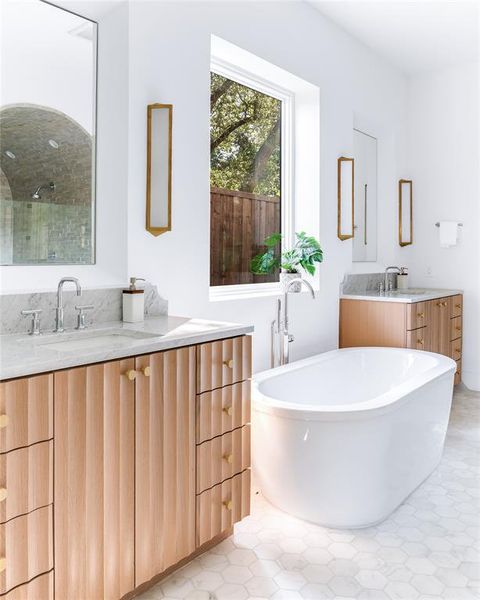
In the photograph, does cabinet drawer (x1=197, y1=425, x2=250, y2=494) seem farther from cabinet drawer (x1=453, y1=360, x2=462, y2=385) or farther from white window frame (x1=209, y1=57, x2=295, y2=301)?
cabinet drawer (x1=453, y1=360, x2=462, y2=385)

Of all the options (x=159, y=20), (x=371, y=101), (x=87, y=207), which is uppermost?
(x=371, y=101)

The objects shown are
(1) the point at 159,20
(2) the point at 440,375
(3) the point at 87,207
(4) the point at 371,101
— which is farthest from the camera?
(4) the point at 371,101

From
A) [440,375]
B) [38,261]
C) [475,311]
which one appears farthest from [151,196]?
[475,311]

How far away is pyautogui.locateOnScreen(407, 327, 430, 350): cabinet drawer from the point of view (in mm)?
3725

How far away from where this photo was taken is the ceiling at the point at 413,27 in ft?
11.8

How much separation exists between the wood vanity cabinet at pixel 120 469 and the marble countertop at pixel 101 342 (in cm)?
3

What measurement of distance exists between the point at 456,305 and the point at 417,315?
0.94 meters

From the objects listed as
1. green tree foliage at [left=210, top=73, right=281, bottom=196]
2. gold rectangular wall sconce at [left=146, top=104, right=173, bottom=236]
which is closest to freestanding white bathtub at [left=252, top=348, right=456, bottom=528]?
gold rectangular wall sconce at [left=146, top=104, right=173, bottom=236]

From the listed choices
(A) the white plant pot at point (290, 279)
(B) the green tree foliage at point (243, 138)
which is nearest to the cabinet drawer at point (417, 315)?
(A) the white plant pot at point (290, 279)

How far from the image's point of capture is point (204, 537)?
198 cm

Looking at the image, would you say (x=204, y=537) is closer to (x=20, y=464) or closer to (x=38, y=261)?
(x=20, y=464)

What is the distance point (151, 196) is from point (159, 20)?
789 mm

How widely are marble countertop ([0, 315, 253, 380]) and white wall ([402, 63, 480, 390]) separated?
326 centimetres

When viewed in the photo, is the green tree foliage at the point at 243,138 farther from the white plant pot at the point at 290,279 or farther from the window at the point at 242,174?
the white plant pot at the point at 290,279
